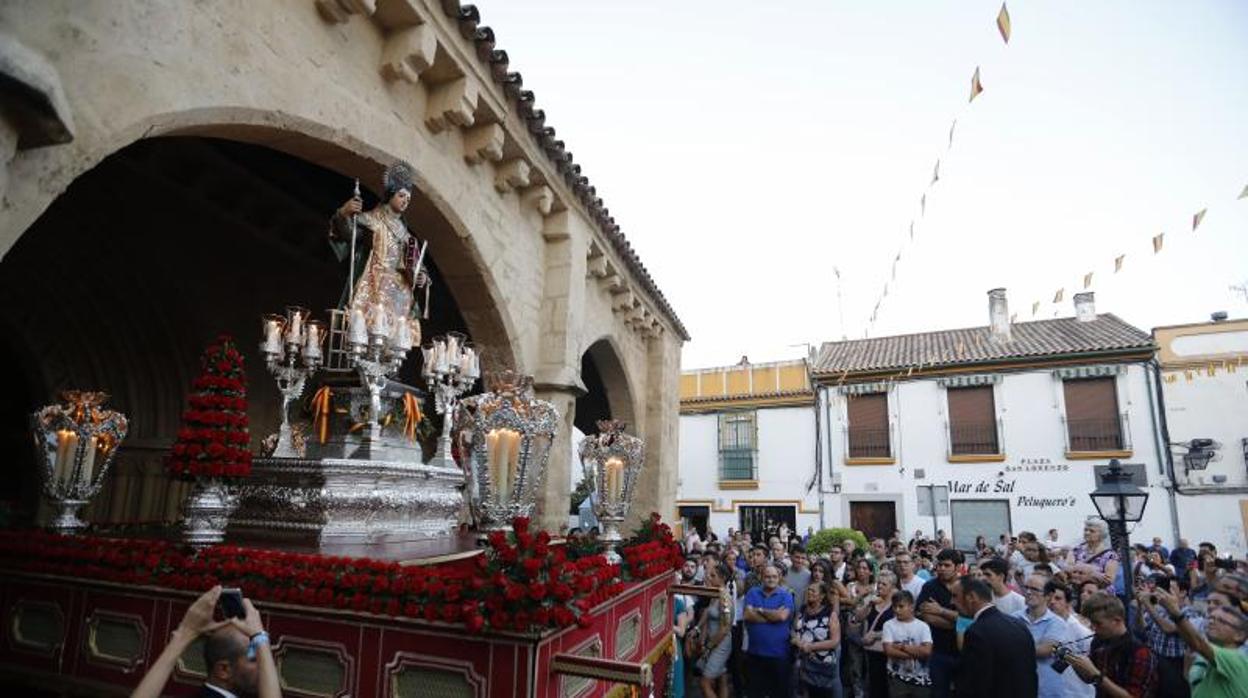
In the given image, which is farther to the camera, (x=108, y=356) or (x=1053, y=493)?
(x=1053, y=493)

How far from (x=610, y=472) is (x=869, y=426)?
16577mm

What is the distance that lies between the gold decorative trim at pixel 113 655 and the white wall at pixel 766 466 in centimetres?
1825

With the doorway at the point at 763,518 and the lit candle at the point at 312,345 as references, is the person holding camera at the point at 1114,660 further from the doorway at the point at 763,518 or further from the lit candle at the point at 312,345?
the doorway at the point at 763,518

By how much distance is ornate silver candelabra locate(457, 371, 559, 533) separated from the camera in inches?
149

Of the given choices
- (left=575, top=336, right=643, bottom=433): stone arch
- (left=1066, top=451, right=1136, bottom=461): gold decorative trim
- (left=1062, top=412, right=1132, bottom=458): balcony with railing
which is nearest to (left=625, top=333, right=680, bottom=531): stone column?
(left=575, top=336, right=643, bottom=433): stone arch

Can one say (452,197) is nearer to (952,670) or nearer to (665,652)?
(665,652)

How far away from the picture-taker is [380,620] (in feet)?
9.75

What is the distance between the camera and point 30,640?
3.78m

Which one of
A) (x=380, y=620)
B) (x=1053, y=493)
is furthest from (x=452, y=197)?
(x=1053, y=493)

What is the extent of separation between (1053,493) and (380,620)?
18.6 m

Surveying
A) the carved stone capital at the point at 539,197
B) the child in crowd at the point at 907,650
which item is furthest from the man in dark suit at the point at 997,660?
the carved stone capital at the point at 539,197

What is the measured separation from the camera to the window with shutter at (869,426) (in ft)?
62.9

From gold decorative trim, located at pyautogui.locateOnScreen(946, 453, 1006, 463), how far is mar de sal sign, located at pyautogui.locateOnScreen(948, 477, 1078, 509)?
0.49 meters

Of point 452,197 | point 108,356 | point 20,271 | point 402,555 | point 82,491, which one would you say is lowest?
point 402,555
